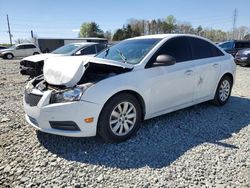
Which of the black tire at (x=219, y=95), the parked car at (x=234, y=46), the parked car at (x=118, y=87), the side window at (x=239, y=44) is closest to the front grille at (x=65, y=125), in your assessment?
the parked car at (x=118, y=87)

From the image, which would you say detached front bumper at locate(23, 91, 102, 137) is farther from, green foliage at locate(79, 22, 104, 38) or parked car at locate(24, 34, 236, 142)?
green foliage at locate(79, 22, 104, 38)

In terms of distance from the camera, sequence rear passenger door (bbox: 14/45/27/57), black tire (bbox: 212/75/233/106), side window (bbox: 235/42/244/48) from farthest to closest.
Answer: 1. rear passenger door (bbox: 14/45/27/57)
2. side window (bbox: 235/42/244/48)
3. black tire (bbox: 212/75/233/106)

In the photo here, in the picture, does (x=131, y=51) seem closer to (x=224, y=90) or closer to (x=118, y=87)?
(x=118, y=87)

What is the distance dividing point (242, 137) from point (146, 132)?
151 centimetres

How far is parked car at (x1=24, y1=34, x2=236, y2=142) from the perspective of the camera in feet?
10.7

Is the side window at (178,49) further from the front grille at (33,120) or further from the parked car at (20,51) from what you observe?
the parked car at (20,51)

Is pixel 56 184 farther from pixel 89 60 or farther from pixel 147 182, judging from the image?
pixel 89 60

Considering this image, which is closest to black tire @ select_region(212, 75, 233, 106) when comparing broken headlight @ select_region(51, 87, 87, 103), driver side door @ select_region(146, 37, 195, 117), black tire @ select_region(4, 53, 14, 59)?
driver side door @ select_region(146, 37, 195, 117)

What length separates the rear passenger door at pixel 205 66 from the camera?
468 cm

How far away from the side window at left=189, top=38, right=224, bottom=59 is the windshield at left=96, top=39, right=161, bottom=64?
92cm

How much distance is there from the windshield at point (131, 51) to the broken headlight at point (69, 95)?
3.56 feet

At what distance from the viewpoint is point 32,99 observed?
3533 mm

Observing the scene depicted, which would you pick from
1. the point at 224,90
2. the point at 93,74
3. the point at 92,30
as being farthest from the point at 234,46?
the point at 92,30

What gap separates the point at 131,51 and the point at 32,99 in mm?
1832
